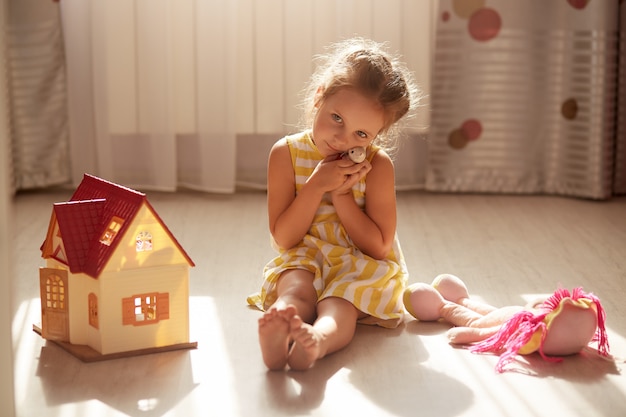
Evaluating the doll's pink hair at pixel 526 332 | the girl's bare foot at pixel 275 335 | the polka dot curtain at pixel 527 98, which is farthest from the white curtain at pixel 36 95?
the doll's pink hair at pixel 526 332

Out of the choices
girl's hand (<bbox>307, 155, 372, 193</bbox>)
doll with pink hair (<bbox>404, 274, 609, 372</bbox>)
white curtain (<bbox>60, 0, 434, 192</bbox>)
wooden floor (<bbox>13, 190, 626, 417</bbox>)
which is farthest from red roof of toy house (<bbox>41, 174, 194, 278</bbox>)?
white curtain (<bbox>60, 0, 434, 192</bbox>)

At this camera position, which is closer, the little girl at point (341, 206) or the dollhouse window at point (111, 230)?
the dollhouse window at point (111, 230)

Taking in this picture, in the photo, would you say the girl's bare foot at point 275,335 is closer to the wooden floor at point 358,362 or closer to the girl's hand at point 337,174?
the wooden floor at point 358,362

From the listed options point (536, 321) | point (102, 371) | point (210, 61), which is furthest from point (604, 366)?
point (210, 61)

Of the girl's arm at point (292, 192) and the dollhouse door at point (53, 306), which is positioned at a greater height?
the girl's arm at point (292, 192)

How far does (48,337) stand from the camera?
147 cm

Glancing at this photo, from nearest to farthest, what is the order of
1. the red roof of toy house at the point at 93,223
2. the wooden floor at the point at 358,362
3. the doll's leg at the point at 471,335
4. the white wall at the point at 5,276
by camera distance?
the white wall at the point at 5,276 < the wooden floor at the point at 358,362 < the red roof of toy house at the point at 93,223 < the doll's leg at the point at 471,335

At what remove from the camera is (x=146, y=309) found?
1.42 metres

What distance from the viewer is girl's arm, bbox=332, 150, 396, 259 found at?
62.4 inches

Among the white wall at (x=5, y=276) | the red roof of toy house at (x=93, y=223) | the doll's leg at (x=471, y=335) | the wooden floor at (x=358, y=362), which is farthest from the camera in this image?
the doll's leg at (x=471, y=335)

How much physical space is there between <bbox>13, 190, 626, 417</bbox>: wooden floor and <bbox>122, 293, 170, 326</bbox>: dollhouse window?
56 mm

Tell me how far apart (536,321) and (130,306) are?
0.60 meters

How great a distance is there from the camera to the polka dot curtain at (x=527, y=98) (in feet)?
8.41

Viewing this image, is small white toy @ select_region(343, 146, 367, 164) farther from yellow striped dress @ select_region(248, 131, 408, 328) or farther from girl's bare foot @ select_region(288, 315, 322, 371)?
girl's bare foot @ select_region(288, 315, 322, 371)
